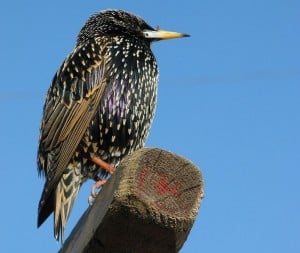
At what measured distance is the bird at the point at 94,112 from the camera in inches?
153

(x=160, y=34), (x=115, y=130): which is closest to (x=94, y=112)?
(x=115, y=130)

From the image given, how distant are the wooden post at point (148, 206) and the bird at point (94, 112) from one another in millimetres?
1485

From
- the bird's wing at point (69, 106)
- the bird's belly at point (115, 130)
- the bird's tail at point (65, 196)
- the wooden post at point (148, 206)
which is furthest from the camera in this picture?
the bird's belly at point (115, 130)

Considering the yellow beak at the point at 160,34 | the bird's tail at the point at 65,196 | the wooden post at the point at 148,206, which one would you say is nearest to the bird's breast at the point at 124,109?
the bird's tail at the point at 65,196

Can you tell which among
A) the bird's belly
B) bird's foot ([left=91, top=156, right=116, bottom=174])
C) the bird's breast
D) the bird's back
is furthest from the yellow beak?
bird's foot ([left=91, top=156, right=116, bottom=174])

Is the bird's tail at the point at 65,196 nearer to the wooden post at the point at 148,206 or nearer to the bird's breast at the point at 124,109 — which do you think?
the bird's breast at the point at 124,109

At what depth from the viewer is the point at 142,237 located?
1997 millimetres

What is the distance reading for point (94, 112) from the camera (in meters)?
4.05

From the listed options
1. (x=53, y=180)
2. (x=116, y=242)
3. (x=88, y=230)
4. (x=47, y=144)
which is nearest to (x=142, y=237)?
(x=116, y=242)

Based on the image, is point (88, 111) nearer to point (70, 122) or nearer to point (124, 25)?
point (70, 122)

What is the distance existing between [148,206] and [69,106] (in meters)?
2.31

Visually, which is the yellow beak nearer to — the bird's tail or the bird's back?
the bird's back

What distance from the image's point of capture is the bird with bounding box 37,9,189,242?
3875 mm

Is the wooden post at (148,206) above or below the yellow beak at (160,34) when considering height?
below
